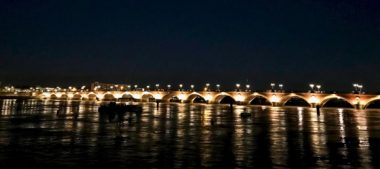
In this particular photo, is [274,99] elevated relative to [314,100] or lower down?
elevated

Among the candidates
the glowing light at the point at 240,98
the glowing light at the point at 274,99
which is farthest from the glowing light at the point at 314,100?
the glowing light at the point at 240,98

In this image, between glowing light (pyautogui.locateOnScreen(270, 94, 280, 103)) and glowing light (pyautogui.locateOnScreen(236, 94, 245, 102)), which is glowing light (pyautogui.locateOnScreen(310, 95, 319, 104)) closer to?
glowing light (pyautogui.locateOnScreen(270, 94, 280, 103))

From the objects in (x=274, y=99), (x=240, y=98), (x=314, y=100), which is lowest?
(x=314, y=100)

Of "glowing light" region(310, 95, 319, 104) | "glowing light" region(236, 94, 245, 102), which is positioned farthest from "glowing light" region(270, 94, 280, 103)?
"glowing light" region(236, 94, 245, 102)

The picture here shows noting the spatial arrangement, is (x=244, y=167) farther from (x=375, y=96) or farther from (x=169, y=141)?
(x=375, y=96)

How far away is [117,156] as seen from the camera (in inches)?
853

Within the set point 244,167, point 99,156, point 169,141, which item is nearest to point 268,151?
point 244,167

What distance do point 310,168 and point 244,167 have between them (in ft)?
10.7

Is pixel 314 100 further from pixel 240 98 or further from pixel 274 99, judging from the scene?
pixel 240 98

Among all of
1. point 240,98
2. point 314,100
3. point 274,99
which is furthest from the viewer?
point 240,98

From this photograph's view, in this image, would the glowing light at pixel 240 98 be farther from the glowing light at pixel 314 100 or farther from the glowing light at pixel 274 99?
the glowing light at pixel 314 100

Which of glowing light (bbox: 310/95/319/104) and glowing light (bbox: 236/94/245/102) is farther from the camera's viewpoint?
glowing light (bbox: 236/94/245/102)

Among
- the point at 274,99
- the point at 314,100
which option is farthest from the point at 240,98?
the point at 314,100

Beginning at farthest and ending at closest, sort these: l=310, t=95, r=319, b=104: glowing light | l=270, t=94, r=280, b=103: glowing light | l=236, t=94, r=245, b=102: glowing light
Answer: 1. l=236, t=94, r=245, b=102: glowing light
2. l=270, t=94, r=280, b=103: glowing light
3. l=310, t=95, r=319, b=104: glowing light
